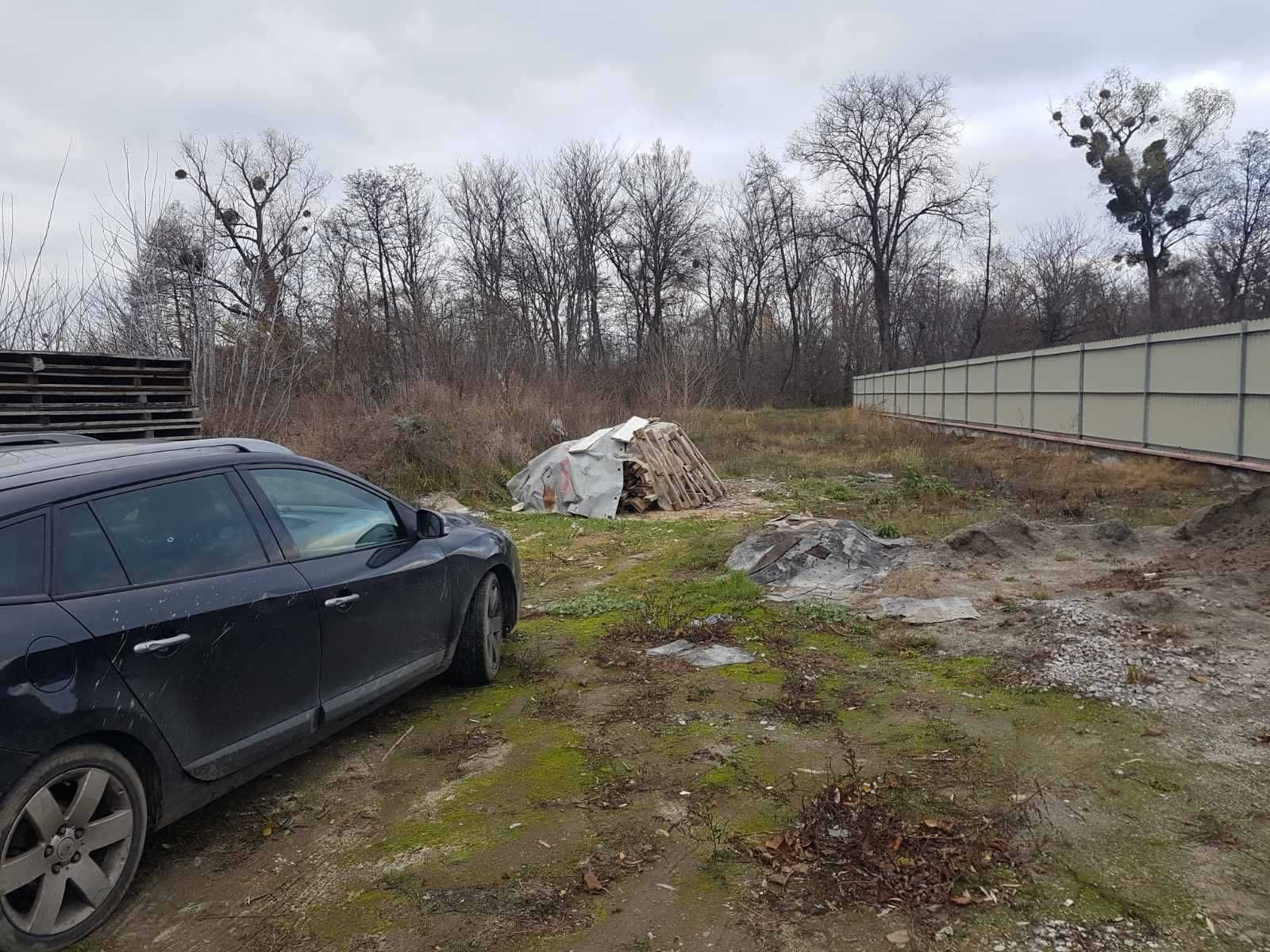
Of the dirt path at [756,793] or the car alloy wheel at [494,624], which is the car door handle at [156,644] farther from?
the car alloy wheel at [494,624]

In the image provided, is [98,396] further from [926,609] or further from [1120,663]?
[1120,663]

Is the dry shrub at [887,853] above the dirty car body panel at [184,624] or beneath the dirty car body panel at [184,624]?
beneath

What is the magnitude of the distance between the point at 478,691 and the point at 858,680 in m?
2.33

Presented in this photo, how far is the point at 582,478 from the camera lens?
13.7 meters

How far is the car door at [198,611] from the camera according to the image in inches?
115

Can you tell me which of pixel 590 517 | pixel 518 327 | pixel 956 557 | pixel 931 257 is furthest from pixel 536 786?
pixel 931 257

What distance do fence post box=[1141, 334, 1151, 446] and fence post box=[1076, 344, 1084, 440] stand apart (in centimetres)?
250

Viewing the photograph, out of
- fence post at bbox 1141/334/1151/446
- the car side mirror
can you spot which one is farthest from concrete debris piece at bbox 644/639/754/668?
fence post at bbox 1141/334/1151/446

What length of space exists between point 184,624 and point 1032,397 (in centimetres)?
2138

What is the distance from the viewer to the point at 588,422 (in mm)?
20344

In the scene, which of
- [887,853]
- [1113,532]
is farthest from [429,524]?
[1113,532]

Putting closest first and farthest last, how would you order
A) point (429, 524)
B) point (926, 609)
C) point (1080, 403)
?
point (429, 524)
point (926, 609)
point (1080, 403)

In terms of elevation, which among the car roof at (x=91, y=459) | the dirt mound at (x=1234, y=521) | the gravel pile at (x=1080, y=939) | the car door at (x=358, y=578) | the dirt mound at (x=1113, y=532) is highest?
the car roof at (x=91, y=459)

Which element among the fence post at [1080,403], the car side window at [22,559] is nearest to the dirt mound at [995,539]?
the car side window at [22,559]
